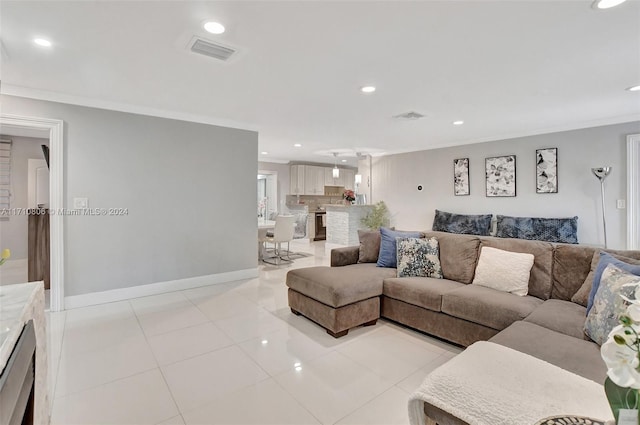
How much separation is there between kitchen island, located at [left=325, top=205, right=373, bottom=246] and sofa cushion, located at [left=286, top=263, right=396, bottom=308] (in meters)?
3.68

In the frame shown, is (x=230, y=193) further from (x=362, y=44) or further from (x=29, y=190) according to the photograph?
(x=29, y=190)

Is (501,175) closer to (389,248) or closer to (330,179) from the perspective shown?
(389,248)

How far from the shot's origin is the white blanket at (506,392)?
1085 millimetres

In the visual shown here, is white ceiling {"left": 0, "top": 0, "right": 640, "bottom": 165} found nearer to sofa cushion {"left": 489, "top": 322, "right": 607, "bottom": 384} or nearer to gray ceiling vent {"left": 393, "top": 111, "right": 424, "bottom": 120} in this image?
gray ceiling vent {"left": 393, "top": 111, "right": 424, "bottom": 120}

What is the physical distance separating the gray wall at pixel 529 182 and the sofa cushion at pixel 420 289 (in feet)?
10.4

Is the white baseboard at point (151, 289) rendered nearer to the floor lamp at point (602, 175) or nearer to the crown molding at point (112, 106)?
the crown molding at point (112, 106)

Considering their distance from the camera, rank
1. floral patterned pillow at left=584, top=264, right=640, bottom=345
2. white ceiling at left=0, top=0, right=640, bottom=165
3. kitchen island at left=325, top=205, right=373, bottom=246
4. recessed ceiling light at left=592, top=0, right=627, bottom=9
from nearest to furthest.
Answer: floral patterned pillow at left=584, top=264, right=640, bottom=345 < recessed ceiling light at left=592, top=0, right=627, bottom=9 < white ceiling at left=0, top=0, right=640, bottom=165 < kitchen island at left=325, top=205, right=373, bottom=246

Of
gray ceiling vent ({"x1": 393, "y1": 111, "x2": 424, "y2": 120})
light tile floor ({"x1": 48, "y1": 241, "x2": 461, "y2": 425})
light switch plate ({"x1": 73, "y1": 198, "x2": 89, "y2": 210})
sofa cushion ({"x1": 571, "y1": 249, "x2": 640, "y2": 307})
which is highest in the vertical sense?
gray ceiling vent ({"x1": 393, "y1": 111, "x2": 424, "y2": 120})

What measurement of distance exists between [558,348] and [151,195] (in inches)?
169

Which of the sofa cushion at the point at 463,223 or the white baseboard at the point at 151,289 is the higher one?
the sofa cushion at the point at 463,223

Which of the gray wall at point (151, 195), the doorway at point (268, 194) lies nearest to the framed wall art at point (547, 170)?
the gray wall at point (151, 195)

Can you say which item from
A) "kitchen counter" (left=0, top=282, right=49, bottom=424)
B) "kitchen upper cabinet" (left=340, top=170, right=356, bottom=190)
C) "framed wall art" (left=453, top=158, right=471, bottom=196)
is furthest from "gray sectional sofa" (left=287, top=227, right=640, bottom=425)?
"kitchen upper cabinet" (left=340, top=170, right=356, bottom=190)

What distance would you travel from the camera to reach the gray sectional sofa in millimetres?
1782

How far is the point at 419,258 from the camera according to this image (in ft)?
10.5
